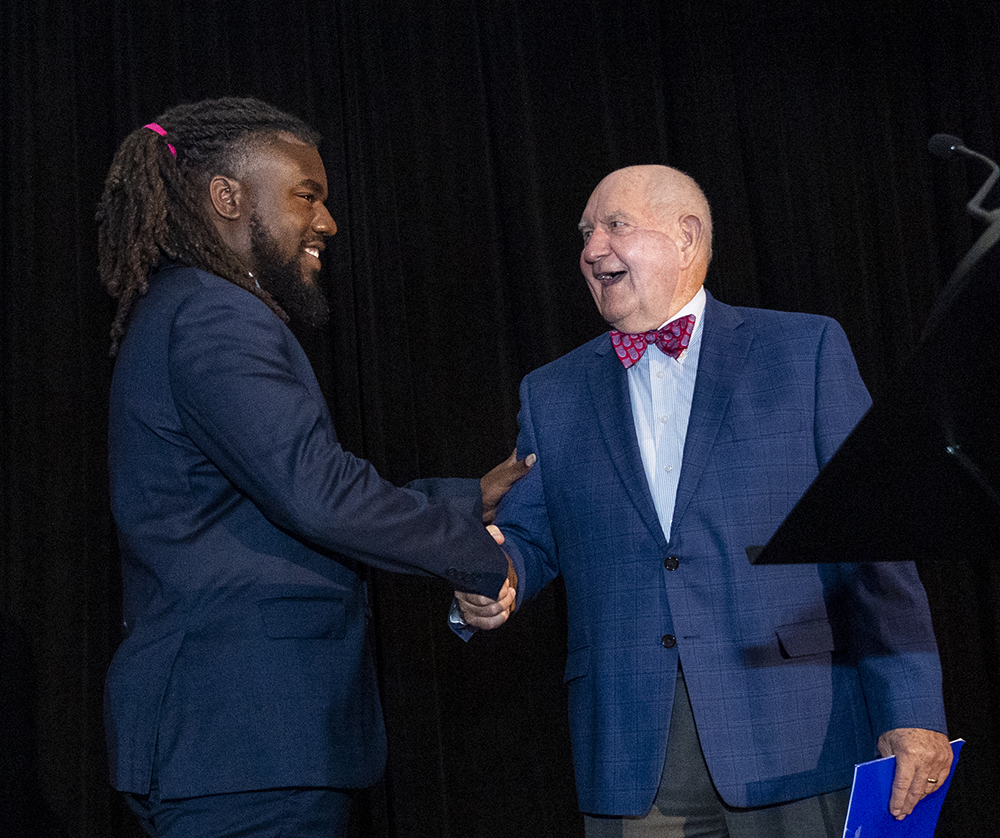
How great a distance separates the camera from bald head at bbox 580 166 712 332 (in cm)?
234

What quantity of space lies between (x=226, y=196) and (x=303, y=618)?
0.91 meters

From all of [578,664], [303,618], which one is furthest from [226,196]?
[578,664]

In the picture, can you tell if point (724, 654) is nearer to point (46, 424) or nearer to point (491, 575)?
point (491, 575)

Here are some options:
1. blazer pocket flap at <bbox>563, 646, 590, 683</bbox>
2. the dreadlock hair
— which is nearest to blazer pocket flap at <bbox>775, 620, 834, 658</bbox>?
blazer pocket flap at <bbox>563, 646, 590, 683</bbox>

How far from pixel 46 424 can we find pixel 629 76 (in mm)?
2530

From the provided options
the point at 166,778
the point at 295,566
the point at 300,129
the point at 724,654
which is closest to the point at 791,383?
the point at 724,654

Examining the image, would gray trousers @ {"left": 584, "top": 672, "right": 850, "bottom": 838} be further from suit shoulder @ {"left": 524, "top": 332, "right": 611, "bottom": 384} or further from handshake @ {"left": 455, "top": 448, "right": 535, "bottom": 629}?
suit shoulder @ {"left": 524, "top": 332, "right": 611, "bottom": 384}

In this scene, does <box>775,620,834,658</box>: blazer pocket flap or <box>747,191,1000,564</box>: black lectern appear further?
<box>775,620,834,658</box>: blazer pocket flap

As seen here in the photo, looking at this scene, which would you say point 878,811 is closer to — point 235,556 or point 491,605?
point 491,605

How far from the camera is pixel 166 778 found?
1.65 meters

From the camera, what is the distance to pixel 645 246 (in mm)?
2348

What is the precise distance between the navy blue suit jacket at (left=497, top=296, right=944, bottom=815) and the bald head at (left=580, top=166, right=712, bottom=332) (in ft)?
0.63

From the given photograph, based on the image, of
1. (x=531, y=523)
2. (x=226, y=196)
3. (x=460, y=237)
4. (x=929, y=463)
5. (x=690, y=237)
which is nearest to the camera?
(x=929, y=463)

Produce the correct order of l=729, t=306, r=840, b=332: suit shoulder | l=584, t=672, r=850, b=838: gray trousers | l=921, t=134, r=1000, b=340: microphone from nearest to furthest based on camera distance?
l=921, t=134, r=1000, b=340: microphone
l=584, t=672, r=850, b=838: gray trousers
l=729, t=306, r=840, b=332: suit shoulder
